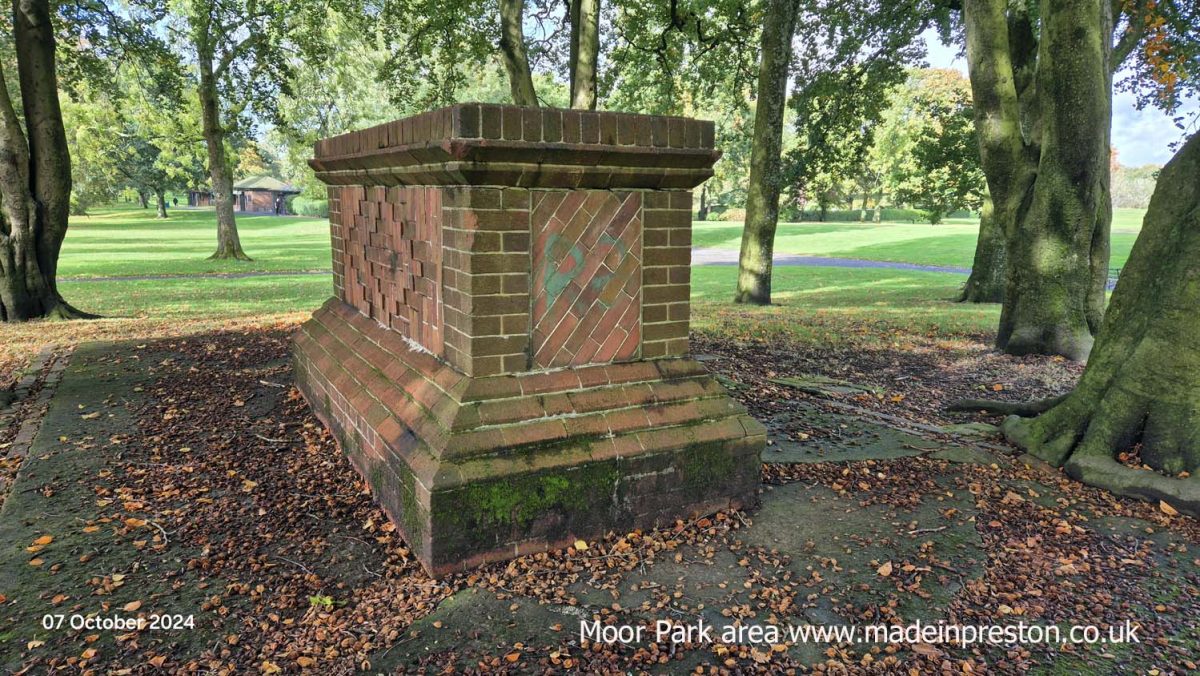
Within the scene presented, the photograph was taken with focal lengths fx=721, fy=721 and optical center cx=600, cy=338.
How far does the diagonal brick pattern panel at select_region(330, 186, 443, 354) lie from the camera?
3.92 metres

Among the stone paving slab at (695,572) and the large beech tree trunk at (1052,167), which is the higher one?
the large beech tree trunk at (1052,167)

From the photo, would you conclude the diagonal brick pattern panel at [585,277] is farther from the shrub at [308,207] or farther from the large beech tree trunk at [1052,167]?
the shrub at [308,207]

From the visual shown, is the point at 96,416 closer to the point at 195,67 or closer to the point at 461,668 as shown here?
the point at 461,668

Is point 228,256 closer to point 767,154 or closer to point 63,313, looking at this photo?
point 63,313

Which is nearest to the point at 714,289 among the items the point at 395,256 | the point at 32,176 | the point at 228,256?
the point at 32,176

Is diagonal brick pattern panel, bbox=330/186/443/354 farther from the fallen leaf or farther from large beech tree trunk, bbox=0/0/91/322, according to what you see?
large beech tree trunk, bbox=0/0/91/322

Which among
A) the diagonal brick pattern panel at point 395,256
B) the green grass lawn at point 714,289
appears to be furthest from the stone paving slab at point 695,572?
the green grass lawn at point 714,289

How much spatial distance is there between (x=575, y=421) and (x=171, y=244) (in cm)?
3460

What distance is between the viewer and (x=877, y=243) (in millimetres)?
37812

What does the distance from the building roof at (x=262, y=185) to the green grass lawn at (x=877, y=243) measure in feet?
191

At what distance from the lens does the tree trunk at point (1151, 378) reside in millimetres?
4188

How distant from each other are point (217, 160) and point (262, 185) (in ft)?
232

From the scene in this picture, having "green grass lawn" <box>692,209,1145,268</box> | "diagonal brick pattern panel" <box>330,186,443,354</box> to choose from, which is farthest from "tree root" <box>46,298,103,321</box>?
"green grass lawn" <box>692,209,1145,268</box>

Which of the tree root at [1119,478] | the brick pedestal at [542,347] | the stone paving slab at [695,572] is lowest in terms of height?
the stone paving slab at [695,572]
